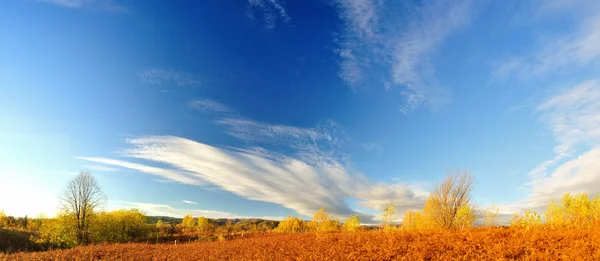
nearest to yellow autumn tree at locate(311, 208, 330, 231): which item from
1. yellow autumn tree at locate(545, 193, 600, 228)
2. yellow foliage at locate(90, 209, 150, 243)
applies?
yellow foliage at locate(90, 209, 150, 243)

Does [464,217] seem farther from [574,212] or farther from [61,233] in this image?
[61,233]

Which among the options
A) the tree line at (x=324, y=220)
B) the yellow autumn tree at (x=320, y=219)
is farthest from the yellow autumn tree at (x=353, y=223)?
the yellow autumn tree at (x=320, y=219)

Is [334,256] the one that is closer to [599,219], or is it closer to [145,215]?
[599,219]

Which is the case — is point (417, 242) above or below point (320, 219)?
above

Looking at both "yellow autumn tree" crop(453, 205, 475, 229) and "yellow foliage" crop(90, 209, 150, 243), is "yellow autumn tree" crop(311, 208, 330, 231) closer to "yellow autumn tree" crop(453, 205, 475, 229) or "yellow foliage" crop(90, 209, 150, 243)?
"yellow foliage" crop(90, 209, 150, 243)

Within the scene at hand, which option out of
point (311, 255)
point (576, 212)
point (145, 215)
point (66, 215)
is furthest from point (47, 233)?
point (576, 212)

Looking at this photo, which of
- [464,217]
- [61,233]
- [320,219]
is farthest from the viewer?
[320,219]

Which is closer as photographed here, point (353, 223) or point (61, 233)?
point (353, 223)

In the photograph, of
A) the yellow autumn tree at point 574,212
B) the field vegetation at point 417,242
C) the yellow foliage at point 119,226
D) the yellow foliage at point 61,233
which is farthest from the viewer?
the yellow foliage at point 119,226

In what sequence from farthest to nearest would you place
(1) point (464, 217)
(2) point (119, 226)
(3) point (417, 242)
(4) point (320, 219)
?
1. (4) point (320, 219)
2. (2) point (119, 226)
3. (1) point (464, 217)
4. (3) point (417, 242)

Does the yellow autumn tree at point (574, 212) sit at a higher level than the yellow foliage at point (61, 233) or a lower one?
higher

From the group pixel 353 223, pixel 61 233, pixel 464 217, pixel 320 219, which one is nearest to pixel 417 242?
pixel 464 217

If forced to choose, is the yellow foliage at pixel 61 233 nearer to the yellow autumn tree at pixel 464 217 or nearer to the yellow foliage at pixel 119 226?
the yellow foliage at pixel 119 226

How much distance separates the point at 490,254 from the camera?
12555mm
